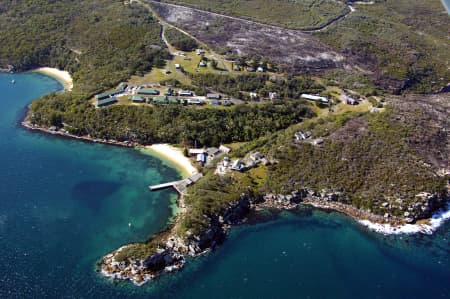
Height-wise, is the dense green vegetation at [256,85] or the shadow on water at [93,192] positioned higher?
the dense green vegetation at [256,85]

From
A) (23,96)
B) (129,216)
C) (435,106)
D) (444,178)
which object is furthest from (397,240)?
(23,96)

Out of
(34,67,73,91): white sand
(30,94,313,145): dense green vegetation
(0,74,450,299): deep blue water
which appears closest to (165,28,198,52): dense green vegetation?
(34,67,73,91): white sand

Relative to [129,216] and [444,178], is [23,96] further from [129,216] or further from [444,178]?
[444,178]

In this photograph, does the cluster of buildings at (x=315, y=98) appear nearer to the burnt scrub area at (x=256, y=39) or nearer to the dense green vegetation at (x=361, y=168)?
the burnt scrub area at (x=256, y=39)

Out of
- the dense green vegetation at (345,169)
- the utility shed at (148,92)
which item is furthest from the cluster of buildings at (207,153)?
the utility shed at (148,92)

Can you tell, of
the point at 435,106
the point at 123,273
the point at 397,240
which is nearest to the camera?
the point at 123,273

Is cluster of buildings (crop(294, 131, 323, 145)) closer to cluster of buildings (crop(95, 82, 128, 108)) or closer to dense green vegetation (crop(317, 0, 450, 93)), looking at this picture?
dense green vegetation (crop(317, 0, 450, 93))

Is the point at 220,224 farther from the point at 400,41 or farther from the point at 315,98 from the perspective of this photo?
the point at 400,41
